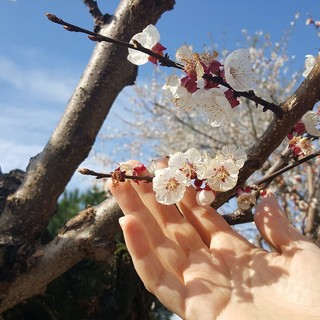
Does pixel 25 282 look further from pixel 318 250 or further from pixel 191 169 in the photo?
pixel 318 250

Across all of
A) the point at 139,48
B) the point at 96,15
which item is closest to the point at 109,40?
the point at 139,48

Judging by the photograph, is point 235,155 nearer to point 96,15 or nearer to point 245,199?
point 245,199

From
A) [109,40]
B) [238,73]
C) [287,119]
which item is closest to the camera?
[109,40]

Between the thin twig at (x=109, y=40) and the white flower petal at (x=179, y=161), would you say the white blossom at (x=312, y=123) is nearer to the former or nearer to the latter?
the white flower petal at (x=179, y=161)

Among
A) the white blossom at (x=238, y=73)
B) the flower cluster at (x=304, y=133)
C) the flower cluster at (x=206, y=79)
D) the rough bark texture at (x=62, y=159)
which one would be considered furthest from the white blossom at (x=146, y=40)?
the rough bark texture at (x=62, y=159)

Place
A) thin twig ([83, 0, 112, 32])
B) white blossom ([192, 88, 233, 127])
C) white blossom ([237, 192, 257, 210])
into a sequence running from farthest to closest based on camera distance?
thin twig ([83, 0, 112, 32]) → white blossom ([237, 192, 257, 210]) → white blossom ([192, 88, 233, 127])

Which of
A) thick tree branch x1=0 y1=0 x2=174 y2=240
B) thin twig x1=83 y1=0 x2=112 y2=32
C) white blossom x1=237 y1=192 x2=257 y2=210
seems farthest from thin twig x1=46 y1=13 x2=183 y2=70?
thin twig x1=83 y1=0 x2=112 y2=32

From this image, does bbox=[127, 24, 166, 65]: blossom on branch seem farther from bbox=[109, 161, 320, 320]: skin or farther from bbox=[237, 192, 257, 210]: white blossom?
bbox=[237, 192, 257, 210]: white blossom
